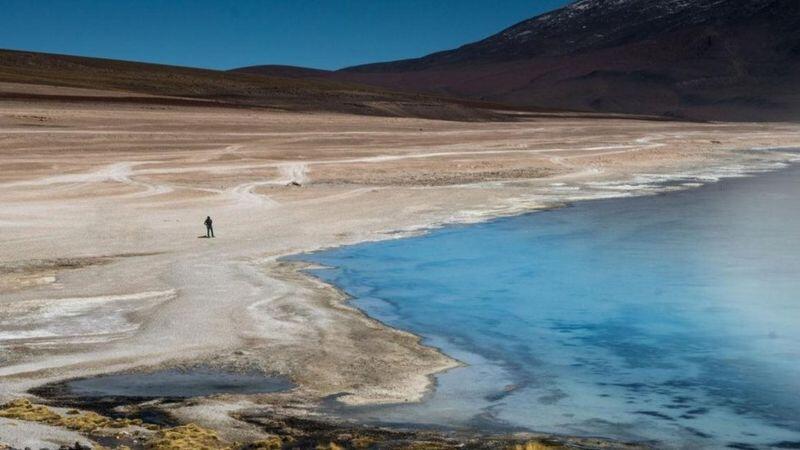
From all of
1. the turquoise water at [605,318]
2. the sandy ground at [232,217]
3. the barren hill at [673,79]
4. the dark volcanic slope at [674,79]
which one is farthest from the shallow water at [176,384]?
the dark volcanic slope at [674,79]

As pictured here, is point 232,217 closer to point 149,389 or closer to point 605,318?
point 605,318

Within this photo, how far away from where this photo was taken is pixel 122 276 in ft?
65.3

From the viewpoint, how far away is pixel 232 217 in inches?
1145

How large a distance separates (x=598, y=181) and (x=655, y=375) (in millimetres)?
29060

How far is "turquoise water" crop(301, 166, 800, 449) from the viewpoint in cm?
1198

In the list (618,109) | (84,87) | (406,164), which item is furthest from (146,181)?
(618,109)

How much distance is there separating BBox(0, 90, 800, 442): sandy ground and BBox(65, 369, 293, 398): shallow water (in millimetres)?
328

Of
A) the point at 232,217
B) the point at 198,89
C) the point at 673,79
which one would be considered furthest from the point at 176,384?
the point at 673,79

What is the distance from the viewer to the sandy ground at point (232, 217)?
46.9ft

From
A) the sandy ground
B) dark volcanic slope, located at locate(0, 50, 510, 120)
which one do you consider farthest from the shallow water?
dark volcanic slope, located at locate(0, 50, 510, 120)

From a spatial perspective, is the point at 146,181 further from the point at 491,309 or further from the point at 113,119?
the point at 113,119

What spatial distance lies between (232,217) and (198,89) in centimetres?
7076

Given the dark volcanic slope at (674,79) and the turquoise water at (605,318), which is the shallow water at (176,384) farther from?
the dark volcanic slope at (674,79)

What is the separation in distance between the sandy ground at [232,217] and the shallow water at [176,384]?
0.33 meters
